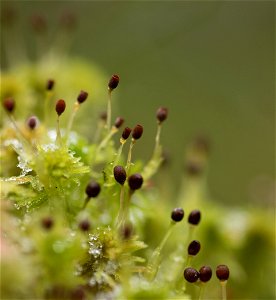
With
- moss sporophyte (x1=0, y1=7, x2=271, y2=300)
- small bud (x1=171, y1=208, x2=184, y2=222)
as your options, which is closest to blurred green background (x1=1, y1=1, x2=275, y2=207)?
moss sporophyte (x1=0, y1=7, x2=271, y2=300)

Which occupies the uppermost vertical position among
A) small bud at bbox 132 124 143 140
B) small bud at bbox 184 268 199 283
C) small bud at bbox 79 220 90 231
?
small bud at bbox 132 124 143 140

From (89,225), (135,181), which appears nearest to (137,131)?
(135,181)

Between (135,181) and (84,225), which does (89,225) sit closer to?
(84,225)

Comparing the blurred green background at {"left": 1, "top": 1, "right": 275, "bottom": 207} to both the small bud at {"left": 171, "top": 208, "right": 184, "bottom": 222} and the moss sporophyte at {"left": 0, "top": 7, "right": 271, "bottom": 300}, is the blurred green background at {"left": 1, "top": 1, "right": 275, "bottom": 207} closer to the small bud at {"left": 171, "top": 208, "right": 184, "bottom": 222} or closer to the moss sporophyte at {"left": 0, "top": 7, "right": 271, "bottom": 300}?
the moss sporophyte at {"left": 0, "top": 7, "right": 271, "bottom": 300}

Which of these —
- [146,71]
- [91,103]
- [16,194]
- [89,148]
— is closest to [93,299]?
[16,194]

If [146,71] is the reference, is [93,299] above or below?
below

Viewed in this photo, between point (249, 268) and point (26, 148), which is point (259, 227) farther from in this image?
point (26, 148)

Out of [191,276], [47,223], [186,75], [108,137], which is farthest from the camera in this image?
[186,75]
